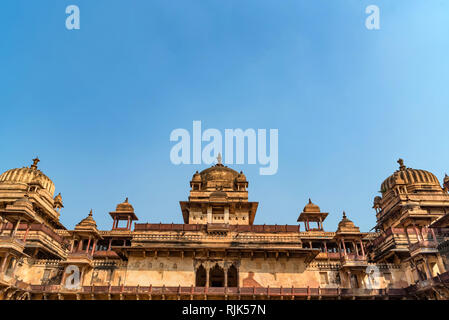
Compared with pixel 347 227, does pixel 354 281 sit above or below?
below

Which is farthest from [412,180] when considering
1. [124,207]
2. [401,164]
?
[124,207]

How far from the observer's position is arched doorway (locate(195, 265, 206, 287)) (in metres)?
29.2

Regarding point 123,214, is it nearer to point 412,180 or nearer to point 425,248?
point 425,248

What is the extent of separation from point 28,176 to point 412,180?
52089mm

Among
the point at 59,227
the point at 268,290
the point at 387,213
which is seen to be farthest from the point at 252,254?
the point at 59,227

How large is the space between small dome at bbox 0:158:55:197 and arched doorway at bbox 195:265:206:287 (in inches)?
1015

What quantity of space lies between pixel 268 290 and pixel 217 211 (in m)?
12.9

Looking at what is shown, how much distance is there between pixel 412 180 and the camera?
1770 inches

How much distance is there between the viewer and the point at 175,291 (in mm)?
25609

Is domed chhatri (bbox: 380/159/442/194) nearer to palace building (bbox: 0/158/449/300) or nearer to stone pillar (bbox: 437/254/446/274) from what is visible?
palace building (bbox: 0/158/449/300)

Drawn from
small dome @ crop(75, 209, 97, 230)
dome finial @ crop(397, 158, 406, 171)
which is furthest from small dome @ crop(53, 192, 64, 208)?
dome finial @ crop(397, 158, 406, 171)

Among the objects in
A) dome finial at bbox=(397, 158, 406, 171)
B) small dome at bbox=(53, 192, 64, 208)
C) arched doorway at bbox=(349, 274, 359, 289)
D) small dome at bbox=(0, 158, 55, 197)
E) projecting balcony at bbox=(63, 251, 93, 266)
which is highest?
dome finial at bbox=(397, 158, 406, 171)

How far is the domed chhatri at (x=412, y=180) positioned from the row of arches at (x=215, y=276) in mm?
25381
